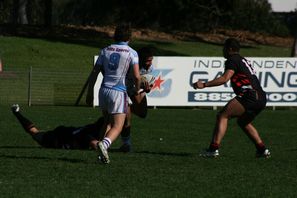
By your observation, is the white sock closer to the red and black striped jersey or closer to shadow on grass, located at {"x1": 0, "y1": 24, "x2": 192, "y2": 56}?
the red and black striped jersey

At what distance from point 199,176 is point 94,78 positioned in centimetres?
187

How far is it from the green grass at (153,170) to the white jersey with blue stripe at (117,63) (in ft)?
3.26

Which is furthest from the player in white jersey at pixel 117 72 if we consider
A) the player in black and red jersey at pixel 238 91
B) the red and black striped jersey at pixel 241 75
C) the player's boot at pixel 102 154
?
the red and black striped jersey at pixel 241 75

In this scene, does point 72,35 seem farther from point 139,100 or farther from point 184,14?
point 139,100

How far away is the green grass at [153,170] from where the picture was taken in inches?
321

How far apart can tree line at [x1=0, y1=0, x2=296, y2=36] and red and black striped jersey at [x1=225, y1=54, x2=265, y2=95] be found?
35.1 m

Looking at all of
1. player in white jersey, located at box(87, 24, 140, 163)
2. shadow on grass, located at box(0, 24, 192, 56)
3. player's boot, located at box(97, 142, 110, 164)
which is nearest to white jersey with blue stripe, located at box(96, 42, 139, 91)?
player in white jersey, located at box(87, 24, 140, 163)

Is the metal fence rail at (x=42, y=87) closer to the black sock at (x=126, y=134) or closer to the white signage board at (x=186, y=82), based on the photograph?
the white signage board at (x=186, y=82)

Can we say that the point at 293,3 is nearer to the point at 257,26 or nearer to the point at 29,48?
the point at 257,26

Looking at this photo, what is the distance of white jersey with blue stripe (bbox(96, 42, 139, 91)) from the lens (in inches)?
398

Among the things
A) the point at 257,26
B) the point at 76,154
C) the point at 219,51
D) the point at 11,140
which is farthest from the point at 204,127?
the point at 257,26

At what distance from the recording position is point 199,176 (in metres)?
9.24

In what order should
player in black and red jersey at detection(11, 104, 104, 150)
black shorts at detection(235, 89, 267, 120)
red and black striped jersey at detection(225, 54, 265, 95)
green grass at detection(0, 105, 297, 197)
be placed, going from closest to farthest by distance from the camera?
green grass at detection(0, 105, 297, 197) < red and black striped jersey at detection(225, 54, 265, 95) < black shorts at detection(235, 89, 267, 120) < player in black and red jersey at detection(11, 104, 104, 150)

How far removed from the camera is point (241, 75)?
11078mm
